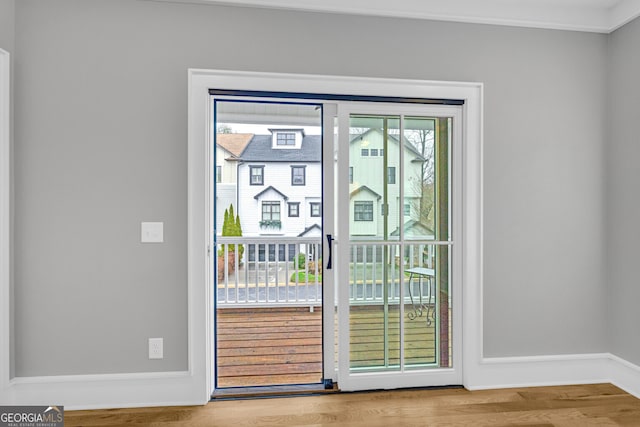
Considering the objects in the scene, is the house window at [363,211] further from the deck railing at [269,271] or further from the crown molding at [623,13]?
the crown molding at [623,13]

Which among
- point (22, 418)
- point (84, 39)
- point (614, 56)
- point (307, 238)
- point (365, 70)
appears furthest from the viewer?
point (307, 238)

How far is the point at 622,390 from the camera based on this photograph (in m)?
2.64

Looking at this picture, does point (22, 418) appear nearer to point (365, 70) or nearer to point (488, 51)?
point (365, 70)

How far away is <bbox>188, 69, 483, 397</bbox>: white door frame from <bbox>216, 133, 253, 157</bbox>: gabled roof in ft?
6.10

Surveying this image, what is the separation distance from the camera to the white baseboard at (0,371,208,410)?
2332mm

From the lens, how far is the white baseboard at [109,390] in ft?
7.65

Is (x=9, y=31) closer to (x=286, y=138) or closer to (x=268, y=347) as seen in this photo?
(x=286, y=138)

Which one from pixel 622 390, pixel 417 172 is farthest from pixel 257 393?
pixel 622 390

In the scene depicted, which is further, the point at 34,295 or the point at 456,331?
the point at 456,331

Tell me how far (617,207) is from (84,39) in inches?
145

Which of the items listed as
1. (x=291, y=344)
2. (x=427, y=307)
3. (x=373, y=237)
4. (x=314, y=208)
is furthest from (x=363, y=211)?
(x=314, y=208)

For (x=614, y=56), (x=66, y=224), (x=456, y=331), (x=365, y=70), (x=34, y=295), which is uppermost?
(x=614, y=56)

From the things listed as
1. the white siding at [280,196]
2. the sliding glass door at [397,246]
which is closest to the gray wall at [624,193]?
the sliding glass door at [397,246]

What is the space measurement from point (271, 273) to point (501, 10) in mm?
3388
